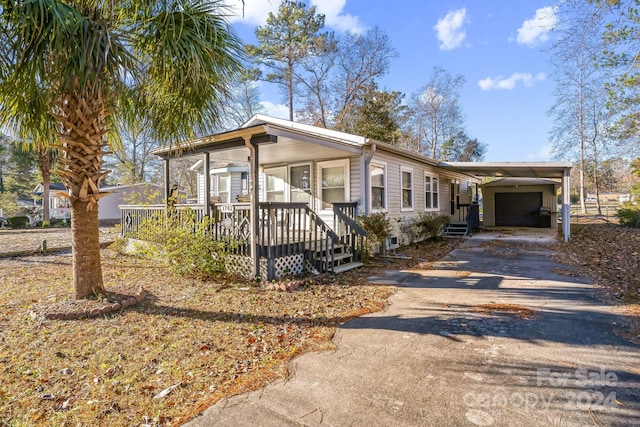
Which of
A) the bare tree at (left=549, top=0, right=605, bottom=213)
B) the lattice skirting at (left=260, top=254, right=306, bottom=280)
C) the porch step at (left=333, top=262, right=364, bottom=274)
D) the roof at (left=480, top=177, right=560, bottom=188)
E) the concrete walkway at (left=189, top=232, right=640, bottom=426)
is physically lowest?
the concrete walkway at (left=189, top=232, right=640, bottom=426)

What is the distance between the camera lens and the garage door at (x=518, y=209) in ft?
59.8

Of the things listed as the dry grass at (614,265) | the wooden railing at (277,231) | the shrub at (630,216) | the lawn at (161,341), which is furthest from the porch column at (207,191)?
the shrub at (630,216)

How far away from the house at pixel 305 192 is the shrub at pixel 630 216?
26.0 ft

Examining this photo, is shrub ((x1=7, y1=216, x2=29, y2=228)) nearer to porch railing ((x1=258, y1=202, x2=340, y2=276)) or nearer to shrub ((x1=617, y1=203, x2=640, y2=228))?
porch railing ((x1=258, y1=202, x2=340, y2=276))

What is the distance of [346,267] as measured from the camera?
773 centimetres

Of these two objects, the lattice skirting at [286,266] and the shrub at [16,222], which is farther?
the shrub at [16,222]

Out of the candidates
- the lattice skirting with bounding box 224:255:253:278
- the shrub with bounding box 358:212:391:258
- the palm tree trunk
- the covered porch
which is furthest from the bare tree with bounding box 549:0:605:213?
the palm tree trunk

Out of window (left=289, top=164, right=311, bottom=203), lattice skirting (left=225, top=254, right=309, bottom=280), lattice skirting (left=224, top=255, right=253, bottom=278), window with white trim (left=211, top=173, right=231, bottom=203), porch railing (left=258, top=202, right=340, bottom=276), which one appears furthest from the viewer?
window with white trim (left=211, top=173, right=231, bottom=203)

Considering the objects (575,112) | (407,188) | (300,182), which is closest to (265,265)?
(300,182)

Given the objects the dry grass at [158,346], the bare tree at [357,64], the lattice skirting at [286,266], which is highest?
the bare tree at [357,64]

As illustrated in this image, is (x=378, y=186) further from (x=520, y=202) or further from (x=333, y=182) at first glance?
(x=520, y=202)

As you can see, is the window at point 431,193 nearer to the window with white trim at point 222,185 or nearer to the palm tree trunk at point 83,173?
the window with white trim at point 222,185

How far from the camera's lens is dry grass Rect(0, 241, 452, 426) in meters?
2.57

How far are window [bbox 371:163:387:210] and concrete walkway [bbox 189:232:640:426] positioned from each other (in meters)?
5.06
